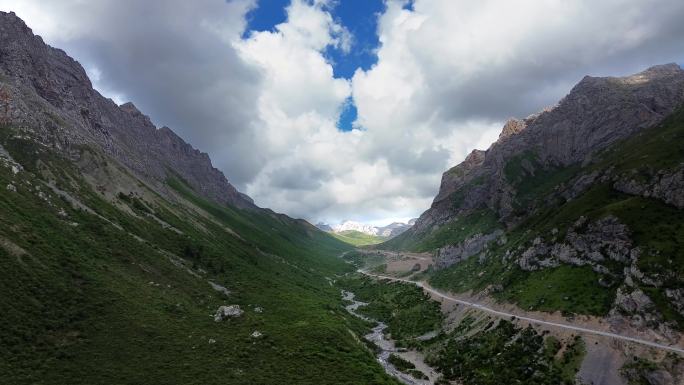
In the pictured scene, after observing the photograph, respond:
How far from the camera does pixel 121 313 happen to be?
8144 centimetres

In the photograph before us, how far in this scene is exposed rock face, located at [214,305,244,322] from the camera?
314 ft

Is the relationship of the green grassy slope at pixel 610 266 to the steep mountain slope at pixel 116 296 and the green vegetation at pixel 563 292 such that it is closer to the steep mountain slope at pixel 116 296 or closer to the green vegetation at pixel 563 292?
the green vegetation at pixel 563 292

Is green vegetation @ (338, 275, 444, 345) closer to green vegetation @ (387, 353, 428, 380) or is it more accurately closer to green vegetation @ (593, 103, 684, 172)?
green vegetation @ (387, 353, 428, 380)

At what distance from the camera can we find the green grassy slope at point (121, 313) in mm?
66438

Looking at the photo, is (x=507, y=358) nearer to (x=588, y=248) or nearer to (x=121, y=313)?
(x=588, y=248)

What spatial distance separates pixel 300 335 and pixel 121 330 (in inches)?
1428

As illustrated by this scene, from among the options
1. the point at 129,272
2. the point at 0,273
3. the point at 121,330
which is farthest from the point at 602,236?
the point at 0,273

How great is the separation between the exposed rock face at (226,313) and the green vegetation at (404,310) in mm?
46068

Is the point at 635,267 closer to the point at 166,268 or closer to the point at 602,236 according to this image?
the point at 602,236

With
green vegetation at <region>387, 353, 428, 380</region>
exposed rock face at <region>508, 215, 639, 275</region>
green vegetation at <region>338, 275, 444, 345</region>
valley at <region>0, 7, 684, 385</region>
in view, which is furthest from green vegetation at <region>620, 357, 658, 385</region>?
green vegetation at <region>338, 275, 444, 345</region>

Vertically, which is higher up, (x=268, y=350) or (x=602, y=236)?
(x=602, y=236)

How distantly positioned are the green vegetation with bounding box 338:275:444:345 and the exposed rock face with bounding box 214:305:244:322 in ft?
151

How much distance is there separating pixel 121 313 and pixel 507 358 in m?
79.2

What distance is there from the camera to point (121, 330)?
251 ft
